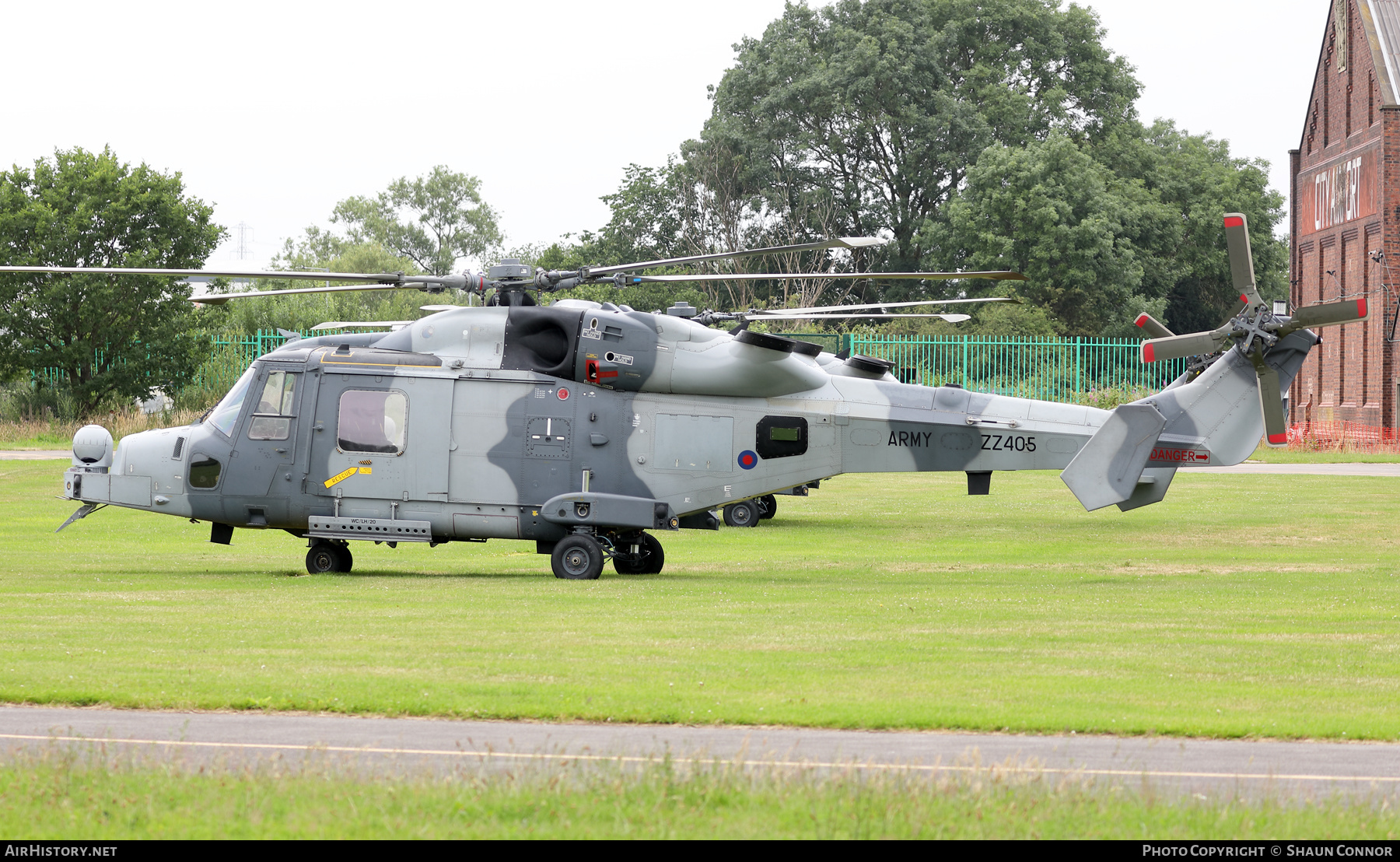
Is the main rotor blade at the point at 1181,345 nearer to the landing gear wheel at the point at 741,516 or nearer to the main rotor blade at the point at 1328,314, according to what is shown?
the main rotor blade at the point at 1328,314

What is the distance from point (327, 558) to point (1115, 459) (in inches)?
428

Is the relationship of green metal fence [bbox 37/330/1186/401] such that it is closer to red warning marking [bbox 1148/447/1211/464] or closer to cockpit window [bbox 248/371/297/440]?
red warning marking [bbox 1148/447/1211/464]

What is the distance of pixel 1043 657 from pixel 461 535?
9153 millimetres

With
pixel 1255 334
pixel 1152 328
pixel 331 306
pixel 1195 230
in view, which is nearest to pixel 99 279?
pixel 331 306

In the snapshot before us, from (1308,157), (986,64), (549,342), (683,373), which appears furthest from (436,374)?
(986,64)

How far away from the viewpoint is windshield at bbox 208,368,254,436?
63.2 ft

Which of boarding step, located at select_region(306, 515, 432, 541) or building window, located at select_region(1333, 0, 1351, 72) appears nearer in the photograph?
boarding step, located at select_region(306, 515, 432, 541)

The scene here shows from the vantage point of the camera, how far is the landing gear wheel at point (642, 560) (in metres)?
19.7

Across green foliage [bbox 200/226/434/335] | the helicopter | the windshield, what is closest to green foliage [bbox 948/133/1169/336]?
green foliage [bbox 200/226/434/335]

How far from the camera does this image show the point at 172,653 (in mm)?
11930

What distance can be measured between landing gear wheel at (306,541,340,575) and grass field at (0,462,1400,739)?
327 mm

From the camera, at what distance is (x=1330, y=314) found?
18969 millimetres

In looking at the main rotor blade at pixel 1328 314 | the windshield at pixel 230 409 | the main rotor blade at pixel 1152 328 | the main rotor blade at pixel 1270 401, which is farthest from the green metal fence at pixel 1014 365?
the windshield at pixel 230 409

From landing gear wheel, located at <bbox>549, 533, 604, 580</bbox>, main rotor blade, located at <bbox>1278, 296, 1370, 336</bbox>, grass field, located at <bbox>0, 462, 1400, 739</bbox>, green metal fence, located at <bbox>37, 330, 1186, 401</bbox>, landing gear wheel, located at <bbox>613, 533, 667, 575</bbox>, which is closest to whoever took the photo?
grass field, located at <bbox>0, 462, 1400, 739</bbox>
